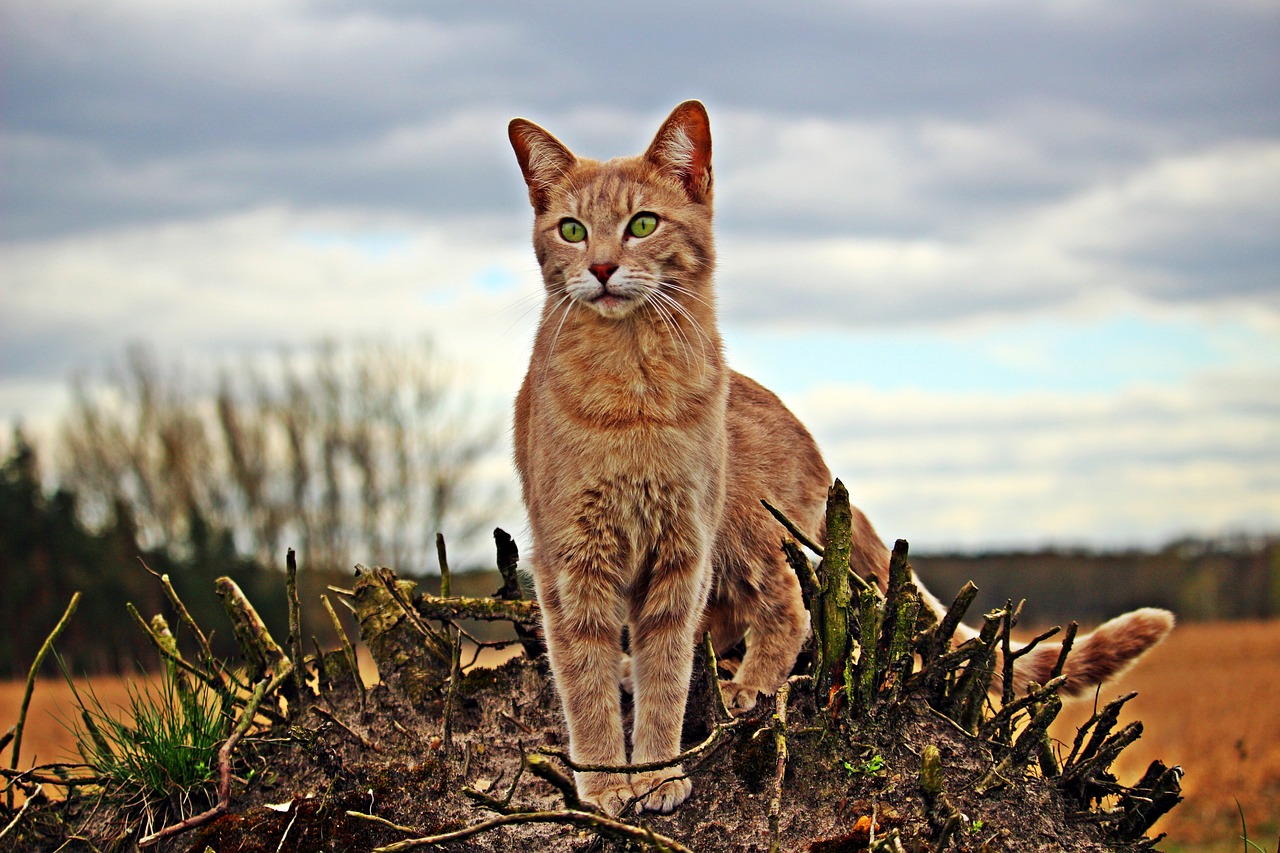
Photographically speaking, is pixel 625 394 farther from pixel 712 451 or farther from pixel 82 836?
pixel 82 836

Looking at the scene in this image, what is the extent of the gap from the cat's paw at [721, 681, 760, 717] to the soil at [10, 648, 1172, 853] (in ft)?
0.49

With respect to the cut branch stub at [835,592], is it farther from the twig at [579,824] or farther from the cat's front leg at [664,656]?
the twig at [579,824]

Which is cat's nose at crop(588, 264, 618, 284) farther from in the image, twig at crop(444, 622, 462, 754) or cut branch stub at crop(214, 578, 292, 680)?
cut branch stub at crop(214, 578, 292, 680)

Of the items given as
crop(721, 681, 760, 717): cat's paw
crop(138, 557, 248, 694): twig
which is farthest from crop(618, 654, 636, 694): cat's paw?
crop(138, 557, 248, 694): twig

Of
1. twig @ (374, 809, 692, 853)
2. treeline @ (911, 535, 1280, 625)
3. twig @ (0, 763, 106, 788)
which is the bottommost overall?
treeline @ (911, 535, 1280, 625)

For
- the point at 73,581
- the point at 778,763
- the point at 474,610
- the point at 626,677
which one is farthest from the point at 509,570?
the point at 73,581

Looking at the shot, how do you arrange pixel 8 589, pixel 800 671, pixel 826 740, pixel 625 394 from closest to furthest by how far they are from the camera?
pixel 826 740, pixel 625 394, pixel 800 671, pixel 8 589

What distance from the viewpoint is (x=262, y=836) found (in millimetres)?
3920

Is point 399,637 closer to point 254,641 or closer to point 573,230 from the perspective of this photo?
point 254,641

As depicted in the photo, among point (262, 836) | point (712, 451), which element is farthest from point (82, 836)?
point (712, 451)

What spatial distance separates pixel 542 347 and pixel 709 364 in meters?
0.68

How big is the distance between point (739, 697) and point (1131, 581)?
1594 cm

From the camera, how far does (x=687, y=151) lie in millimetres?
4305

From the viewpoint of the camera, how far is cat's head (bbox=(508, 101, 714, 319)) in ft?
13.0
